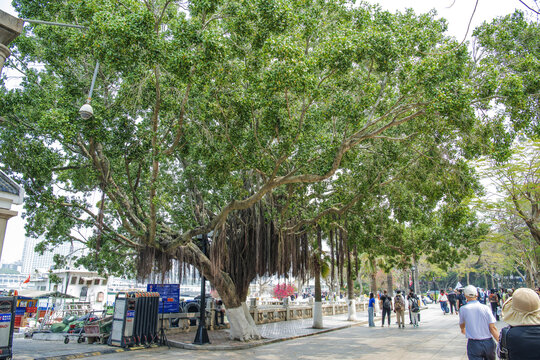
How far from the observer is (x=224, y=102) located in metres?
8.55

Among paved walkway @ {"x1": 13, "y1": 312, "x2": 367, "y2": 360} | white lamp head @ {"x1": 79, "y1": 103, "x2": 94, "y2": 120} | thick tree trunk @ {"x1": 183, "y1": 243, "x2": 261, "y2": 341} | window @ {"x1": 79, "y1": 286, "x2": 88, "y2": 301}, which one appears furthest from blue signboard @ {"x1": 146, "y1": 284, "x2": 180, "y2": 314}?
window @ {"x1": 79, "y1": 286, "x2": 88, "y2": 301}

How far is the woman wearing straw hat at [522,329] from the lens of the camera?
9.71 feet

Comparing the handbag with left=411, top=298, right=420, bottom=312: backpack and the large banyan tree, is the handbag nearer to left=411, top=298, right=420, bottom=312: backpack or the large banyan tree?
the large banyan tree

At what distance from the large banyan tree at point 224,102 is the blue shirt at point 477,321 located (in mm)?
4135

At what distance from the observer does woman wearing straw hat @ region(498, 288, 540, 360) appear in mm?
2961

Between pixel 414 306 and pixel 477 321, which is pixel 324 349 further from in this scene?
pixel 414 306

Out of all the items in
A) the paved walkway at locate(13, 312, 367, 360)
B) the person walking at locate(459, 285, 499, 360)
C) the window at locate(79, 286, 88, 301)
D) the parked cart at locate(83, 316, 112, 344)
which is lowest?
the paved walkway at locate(13, 312, 367, 360)

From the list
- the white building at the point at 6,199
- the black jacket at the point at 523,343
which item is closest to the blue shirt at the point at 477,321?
the black jacket at the point at 523,343

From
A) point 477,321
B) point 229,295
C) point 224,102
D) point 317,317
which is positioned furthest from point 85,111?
point 317,317

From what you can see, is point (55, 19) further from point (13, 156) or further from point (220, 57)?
point (220, 57)

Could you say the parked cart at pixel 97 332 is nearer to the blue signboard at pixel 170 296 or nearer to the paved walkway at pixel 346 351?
the paved walkway at pixel 346 351

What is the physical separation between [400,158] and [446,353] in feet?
18.1

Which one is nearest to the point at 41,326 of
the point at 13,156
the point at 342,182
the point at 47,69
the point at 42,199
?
the point at 42,199

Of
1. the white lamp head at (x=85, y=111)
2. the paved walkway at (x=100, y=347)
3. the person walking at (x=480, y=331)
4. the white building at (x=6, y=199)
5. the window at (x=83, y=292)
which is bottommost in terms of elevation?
the paved walkway at (x=100, y=347)
